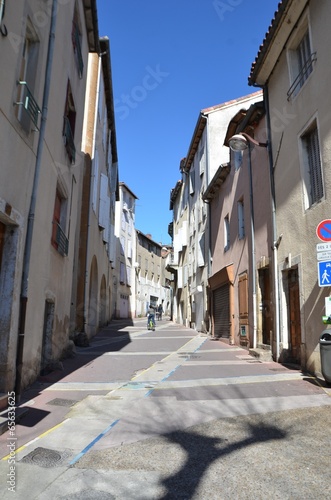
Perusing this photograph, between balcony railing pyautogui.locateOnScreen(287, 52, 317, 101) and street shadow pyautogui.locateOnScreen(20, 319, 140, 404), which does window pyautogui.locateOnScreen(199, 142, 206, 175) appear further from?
balcony railing pyautogui.locateOnScreen(287, 52, 317, 101)

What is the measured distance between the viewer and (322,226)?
588cm

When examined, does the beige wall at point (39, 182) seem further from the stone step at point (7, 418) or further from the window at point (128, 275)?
the window at point (128, 275)

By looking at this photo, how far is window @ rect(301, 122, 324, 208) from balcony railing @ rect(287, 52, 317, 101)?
1.15m

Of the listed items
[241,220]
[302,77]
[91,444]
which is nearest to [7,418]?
[91,444]

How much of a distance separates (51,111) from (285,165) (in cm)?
511

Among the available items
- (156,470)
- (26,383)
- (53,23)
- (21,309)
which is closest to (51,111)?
(53,23)

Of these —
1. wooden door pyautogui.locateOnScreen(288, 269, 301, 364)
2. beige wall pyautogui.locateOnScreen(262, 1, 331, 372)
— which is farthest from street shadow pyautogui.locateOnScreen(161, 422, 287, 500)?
wooden door pyautogui.locateOnScreen(288, 269, 301, 364)

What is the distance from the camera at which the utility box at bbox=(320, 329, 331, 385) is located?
582 centimetres

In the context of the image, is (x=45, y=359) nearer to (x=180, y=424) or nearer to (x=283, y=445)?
(x=180, y=424)

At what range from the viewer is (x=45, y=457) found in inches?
134

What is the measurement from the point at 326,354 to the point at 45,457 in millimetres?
4329

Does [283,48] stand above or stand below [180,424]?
above

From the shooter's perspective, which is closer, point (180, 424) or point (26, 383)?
point (180, 424)

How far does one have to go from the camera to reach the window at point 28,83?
213 inches
